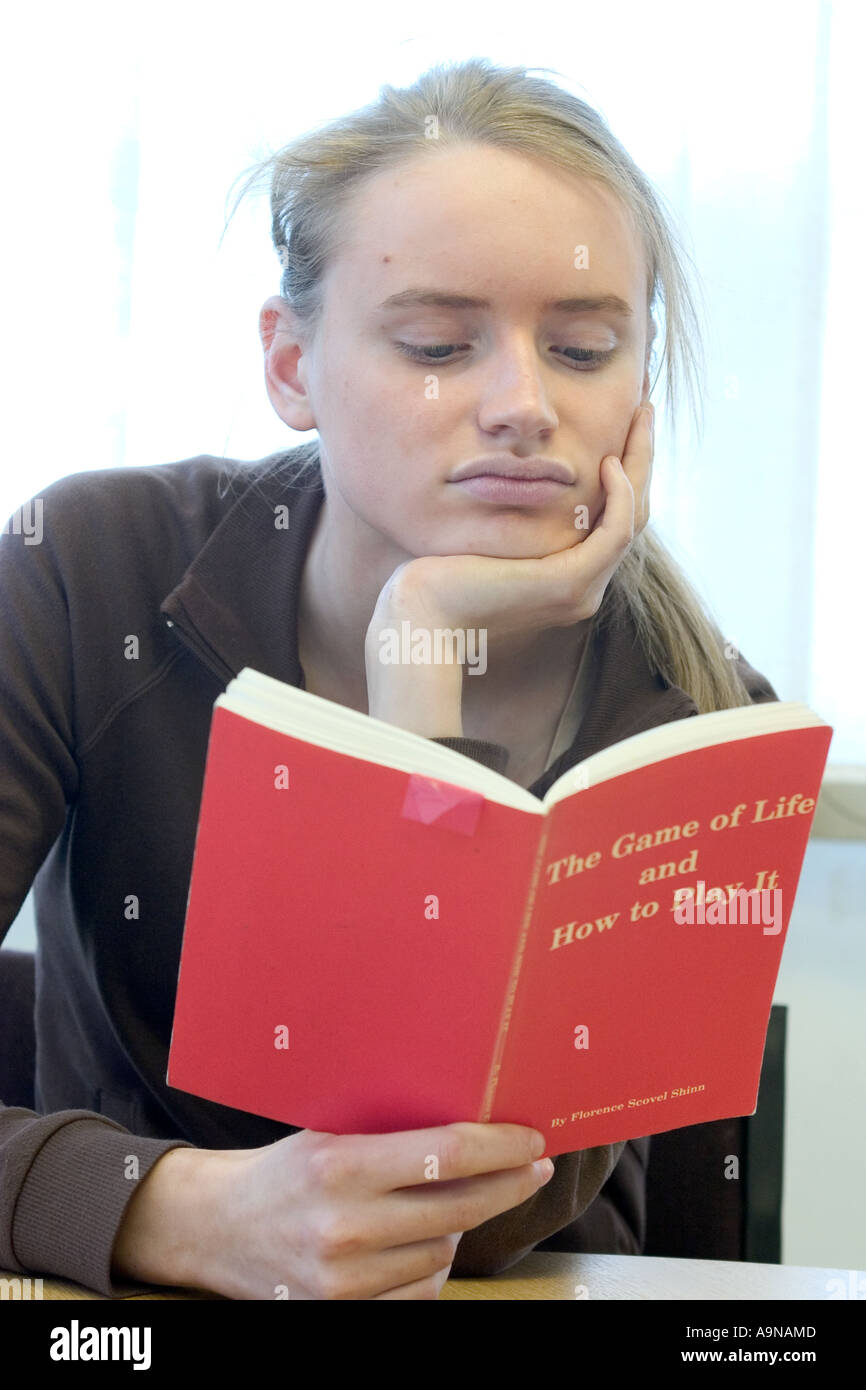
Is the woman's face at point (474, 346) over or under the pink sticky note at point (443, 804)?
over

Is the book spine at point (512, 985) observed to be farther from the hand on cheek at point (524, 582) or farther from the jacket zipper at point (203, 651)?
the jacket zipper at point (203, 651)

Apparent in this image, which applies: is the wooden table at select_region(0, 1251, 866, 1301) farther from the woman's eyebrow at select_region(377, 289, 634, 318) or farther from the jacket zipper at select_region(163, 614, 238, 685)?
the woman's eyebrow at select_region(377, 289, 634, 318)

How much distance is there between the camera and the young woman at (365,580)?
841 mm

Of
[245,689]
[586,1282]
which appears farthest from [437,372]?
[586,1282]

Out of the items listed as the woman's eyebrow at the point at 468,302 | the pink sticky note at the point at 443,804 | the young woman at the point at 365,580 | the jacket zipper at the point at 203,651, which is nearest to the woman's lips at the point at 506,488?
the young woman at the point at 365,580

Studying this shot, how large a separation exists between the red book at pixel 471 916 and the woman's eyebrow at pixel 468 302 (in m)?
0.39

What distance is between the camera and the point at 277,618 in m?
1.05

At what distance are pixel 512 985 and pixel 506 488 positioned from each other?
1.36ft

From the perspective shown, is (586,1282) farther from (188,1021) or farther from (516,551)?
(516,551)

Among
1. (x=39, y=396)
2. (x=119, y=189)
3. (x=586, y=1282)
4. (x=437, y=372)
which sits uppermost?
(x=119, y=189)

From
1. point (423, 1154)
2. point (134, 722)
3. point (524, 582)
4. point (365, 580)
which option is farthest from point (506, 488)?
point (423, 1154)

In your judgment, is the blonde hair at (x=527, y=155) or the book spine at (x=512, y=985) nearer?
the book spine at (x=512, y=985)
